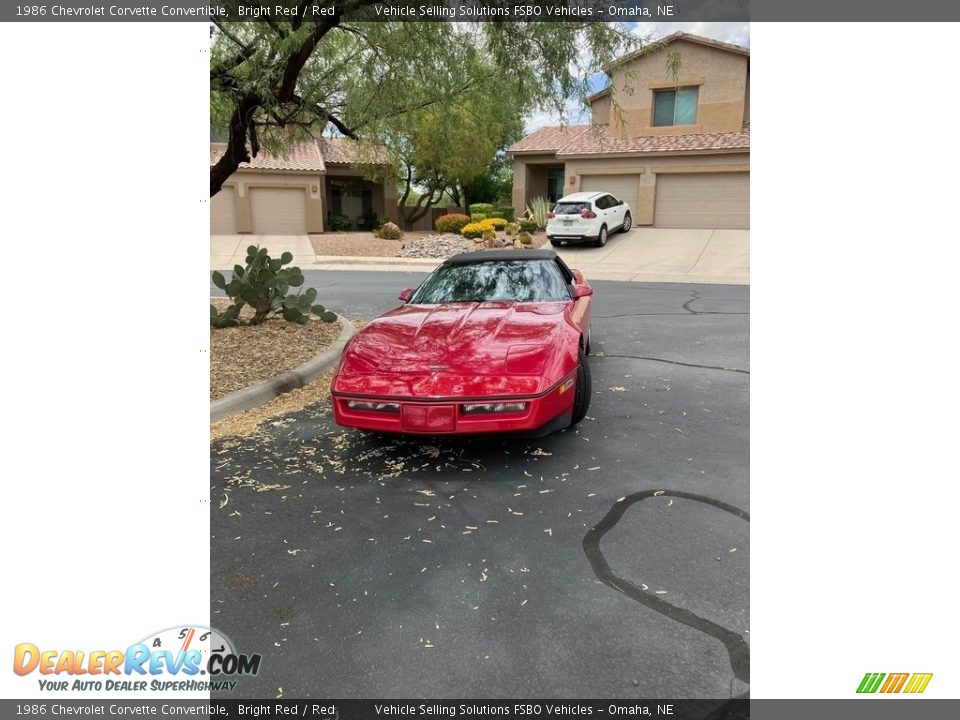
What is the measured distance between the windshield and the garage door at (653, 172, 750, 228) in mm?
18841

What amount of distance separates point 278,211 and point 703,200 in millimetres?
18753

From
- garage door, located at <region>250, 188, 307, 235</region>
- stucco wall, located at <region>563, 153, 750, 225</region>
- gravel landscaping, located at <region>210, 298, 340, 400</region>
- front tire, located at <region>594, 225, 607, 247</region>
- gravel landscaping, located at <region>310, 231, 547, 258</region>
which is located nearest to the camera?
gravel landscaping, located at <region>210, 298, 340, 400</region>

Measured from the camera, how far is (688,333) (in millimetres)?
7746

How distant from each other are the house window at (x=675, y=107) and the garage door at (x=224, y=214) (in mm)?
18758

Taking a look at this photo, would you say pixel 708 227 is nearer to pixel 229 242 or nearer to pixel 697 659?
pixel 229 242

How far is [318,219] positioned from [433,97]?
22.9 meters

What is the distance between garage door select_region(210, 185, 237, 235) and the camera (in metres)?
25.9

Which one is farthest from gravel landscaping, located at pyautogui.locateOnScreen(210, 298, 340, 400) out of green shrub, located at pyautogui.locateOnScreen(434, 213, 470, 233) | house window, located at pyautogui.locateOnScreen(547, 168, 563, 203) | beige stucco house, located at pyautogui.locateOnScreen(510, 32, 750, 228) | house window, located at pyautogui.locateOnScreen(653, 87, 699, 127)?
house window, located at pyautogui.locateOnScreen(547, 168, 563, 203)

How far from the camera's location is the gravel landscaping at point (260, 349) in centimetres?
539

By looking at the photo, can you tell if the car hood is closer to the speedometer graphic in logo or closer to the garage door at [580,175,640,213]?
the speedometer graphic in logo

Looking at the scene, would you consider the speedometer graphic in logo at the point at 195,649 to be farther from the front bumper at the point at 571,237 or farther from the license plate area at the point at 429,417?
the front bumper at the point at 571,237

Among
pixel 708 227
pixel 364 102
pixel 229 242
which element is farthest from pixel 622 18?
pixel 229 242

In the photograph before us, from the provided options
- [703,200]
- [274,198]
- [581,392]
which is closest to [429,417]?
[581,392]
